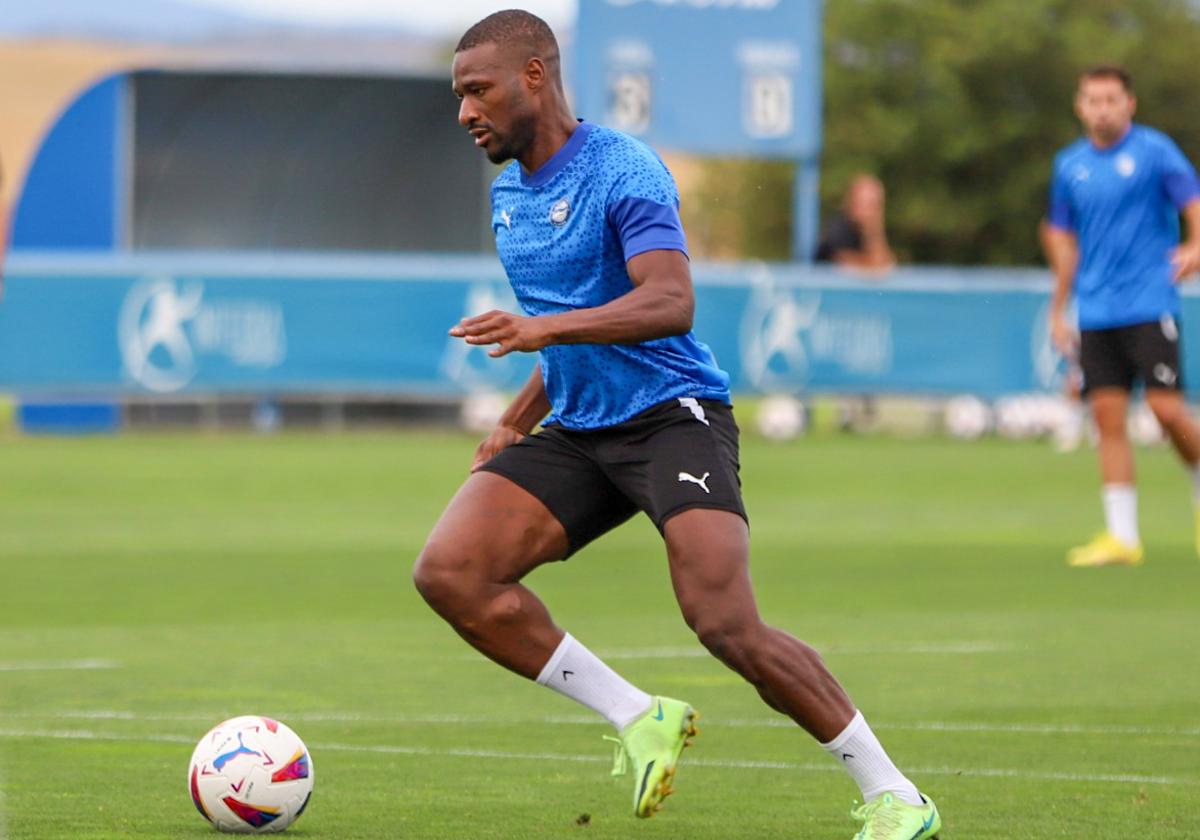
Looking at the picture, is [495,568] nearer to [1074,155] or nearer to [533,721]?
[533,721]

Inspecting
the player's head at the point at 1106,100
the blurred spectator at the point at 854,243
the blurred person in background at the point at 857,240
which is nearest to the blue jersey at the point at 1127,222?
the player's head at the point at 1106,100

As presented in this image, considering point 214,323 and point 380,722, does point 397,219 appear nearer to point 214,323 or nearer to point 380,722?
point 214,323

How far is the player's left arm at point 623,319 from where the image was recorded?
5.75 meters

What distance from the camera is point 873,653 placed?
10.1 m

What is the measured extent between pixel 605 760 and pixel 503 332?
7.36ft

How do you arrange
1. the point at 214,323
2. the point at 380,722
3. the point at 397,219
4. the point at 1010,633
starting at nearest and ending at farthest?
the point at 380,722, the point at 1010,633, the point at 214,323, the point at 397,219

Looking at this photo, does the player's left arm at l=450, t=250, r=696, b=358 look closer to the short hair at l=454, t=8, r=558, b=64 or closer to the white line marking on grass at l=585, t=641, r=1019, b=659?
the short hair at l=454, t=8, r=558, b=64

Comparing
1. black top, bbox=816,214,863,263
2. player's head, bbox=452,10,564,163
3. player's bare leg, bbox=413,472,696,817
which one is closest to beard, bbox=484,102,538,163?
player's head, bbox=452,10,564,163

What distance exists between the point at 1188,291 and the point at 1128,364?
45.3 feet

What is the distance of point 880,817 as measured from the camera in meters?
5.93

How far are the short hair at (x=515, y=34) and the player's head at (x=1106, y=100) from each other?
717 centimetres

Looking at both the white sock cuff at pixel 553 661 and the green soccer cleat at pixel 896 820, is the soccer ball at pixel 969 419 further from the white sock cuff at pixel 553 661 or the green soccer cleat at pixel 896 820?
the green soccer cleat at pixel 896 820

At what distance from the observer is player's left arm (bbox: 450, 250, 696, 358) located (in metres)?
5.75

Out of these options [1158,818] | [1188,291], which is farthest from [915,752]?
[1188,291]
